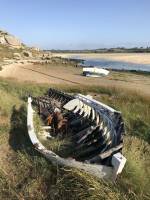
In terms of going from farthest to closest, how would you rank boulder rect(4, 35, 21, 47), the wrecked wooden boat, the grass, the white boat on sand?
boulder rect(4, 35, 21, 47)
the white boat on sand
the wrecked wooden boat
the grass

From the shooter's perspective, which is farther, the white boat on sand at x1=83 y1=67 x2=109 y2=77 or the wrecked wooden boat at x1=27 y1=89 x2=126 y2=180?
the white boat on sand at x1=83 y1=67 x2=109 y2=77

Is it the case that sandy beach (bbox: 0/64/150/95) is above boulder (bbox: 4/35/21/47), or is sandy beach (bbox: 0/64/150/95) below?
below

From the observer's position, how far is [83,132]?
9.76m

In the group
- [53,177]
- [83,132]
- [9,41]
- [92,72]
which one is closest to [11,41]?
[9,41]

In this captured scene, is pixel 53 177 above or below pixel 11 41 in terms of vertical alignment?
above

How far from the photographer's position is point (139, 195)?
6.31 metres

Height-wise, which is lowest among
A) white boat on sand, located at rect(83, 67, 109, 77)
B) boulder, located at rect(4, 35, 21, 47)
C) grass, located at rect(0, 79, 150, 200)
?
white boat on sand, located at rect(83, 67, 109, 77)

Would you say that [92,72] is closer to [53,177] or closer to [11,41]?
[53,177]

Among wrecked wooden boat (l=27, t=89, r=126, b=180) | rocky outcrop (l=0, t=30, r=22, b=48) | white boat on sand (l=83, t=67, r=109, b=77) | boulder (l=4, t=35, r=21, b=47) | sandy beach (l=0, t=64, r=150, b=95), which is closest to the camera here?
wrecked wooden boat (l=27, t=89, r=126, b=180)

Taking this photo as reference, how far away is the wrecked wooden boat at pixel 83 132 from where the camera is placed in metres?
7.04

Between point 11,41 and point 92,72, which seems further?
point 11,41

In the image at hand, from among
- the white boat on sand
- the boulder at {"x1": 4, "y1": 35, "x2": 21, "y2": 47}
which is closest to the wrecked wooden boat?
the white boat on sand

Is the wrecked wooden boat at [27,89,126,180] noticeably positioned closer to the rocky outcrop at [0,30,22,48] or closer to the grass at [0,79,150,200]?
the grass at [0,79,150,200]

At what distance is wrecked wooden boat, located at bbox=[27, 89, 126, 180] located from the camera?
7035mm
